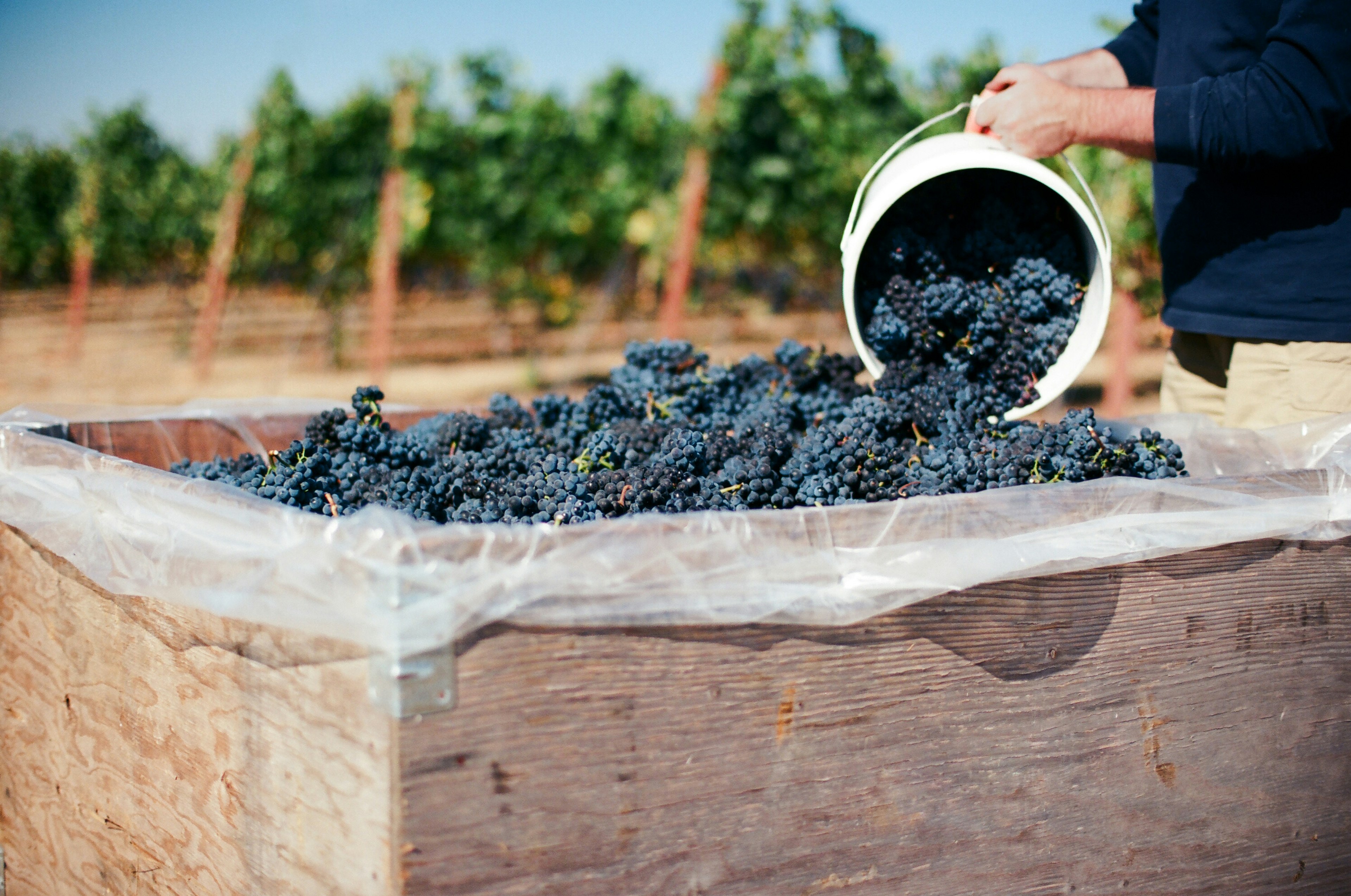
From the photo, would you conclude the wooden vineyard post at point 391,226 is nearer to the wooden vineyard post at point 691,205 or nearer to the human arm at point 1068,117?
the wooden vineyard post at point 691,205

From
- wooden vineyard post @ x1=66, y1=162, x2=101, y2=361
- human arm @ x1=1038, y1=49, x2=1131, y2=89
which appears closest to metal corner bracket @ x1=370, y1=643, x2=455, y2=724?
human arm @ x1=1038, y1=49, x2=1131, y2=89

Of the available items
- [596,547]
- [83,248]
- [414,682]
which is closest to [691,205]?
[596,547]

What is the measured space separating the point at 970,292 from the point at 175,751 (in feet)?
4.99

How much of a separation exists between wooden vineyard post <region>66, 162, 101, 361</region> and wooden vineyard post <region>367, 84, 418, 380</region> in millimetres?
5348

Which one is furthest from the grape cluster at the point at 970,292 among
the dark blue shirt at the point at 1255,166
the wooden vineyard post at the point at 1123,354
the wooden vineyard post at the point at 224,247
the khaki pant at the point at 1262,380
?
the wooden vineyard post at the point at 224,247

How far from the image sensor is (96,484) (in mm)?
1350

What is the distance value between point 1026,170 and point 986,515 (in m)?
0.77

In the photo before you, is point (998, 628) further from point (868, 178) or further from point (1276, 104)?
point (1276, 104)

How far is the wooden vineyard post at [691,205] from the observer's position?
27.5ft

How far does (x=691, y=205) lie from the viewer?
28.7ft

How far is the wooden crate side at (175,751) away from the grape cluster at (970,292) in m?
1.12

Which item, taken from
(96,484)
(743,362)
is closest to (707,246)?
(743,362)

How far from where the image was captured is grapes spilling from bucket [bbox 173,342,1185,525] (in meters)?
1.46

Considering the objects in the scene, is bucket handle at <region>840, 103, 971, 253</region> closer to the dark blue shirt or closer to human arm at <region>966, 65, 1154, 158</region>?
human arm at <region>966, 65, 1154, 158</region>
